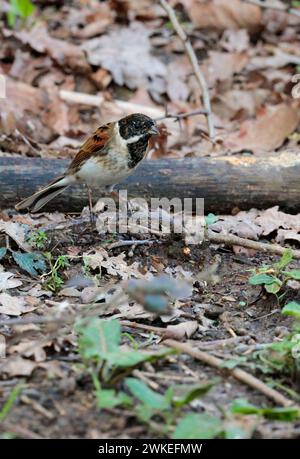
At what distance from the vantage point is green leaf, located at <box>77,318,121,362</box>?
3.54 meters

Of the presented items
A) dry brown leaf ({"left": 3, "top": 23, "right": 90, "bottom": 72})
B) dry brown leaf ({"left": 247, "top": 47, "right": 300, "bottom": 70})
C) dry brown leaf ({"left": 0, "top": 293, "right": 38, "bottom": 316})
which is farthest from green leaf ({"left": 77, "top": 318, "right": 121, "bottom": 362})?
dry brown leaf ({"left": 247, "top": 47, "right": 300, "bottom": 70})

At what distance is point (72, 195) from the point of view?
23.3 feet

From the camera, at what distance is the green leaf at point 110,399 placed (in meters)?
3.37

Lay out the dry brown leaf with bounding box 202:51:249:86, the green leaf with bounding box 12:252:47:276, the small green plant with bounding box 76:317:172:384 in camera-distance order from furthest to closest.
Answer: the dry brown leaf with bounding box 202:51:249:86 → the green leaf with bounding box 12:252:47:276 → the small green plant with bounding box 76:317:172:384

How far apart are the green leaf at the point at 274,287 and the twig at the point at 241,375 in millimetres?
1117

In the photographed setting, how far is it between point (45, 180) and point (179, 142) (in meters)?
2.94

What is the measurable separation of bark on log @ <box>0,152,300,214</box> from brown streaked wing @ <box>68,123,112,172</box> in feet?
1.30

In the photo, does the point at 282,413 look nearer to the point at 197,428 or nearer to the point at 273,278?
the point at 197,428

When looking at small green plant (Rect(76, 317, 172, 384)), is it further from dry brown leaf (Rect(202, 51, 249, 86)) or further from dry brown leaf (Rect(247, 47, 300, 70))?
dry brown leaf (Rect(247, 47, 300, 70))

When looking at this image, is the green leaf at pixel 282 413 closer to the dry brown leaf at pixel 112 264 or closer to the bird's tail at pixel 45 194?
the dry brown leaf at pixel 112 264

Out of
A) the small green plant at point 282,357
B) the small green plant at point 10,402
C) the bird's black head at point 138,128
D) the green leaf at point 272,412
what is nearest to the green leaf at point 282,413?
the green leaf at point 272,412

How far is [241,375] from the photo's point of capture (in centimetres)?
379

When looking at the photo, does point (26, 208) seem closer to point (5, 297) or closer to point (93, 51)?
point (5, 297)

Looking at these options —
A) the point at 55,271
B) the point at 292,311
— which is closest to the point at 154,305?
the point at 292,311
